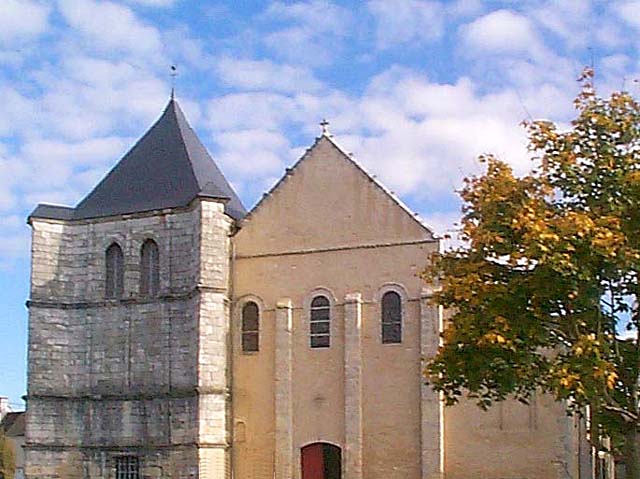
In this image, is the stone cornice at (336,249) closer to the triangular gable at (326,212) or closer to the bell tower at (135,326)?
the triangular gable at (326,212)

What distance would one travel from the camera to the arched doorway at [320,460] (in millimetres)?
34469

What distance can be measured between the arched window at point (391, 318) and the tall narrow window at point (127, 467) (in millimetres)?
8843

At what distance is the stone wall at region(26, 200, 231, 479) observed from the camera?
35.4 m

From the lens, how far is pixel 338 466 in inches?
1353

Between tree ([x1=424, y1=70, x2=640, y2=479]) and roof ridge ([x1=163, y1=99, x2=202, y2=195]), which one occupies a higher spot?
roof ridge ([x1=163, y1=99, x2=202, y2=195])

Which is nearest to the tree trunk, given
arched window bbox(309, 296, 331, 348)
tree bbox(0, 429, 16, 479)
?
arched window bbox(309, 296, 331, 348)

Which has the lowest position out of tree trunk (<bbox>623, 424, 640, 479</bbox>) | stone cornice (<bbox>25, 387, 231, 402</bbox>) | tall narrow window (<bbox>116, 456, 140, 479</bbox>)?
tall narrow window (<bbox>116, 456, 140, 479</bbox>)

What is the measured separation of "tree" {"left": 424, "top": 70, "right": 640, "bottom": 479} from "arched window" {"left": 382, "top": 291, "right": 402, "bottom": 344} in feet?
47.4

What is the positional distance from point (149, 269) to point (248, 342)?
4.21 metres

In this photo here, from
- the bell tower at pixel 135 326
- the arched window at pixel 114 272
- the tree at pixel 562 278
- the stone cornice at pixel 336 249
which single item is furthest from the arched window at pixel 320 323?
the tree at pixel 562 278

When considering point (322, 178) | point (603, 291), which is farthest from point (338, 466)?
point (603, 291)

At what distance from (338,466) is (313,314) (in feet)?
14.9

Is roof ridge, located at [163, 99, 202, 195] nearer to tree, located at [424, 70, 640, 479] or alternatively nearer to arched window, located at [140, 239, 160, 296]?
arched window, located at [140, 239, 160, 296]

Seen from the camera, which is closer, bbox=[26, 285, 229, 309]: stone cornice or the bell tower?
the bell tower
